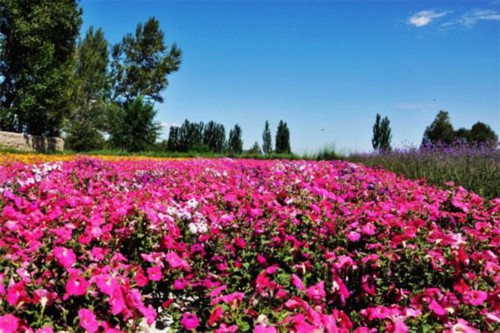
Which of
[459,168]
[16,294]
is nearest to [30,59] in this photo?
[459,168]

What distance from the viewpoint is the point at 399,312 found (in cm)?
196

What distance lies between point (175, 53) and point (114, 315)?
3840 centimetres

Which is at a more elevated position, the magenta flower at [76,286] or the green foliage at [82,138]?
the green foliage at [82,138]

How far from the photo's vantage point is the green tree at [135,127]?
2466 cm

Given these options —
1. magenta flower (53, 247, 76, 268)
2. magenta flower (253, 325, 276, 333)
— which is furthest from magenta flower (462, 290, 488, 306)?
magenta flower (53, 247, 76, 268)

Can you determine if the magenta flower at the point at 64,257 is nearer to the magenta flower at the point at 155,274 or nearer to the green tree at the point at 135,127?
the magenta flower at the point at 155,274

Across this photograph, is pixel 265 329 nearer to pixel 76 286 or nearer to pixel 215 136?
pixel 76 286

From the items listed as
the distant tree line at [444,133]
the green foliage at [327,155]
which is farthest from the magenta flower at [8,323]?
the distant tree line at [444,133]

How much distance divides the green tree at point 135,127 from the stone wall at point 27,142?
3.54 metres

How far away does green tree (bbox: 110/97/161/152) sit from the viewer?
971 inches

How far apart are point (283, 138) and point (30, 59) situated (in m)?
15.6

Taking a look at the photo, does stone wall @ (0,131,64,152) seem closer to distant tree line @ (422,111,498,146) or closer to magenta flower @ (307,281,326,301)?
magenta flower @ (307,281,326,301)

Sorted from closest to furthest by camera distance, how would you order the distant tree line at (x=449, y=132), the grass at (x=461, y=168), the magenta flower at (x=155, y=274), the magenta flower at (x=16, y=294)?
1. the magenta flower at (x=16, y=294)
2. the magenta flower at (x=155, y=274)
3. the grass at (x=461, y=168)
4. the distant tree line at (x=449, y=132)

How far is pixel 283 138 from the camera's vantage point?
27.5 metres
